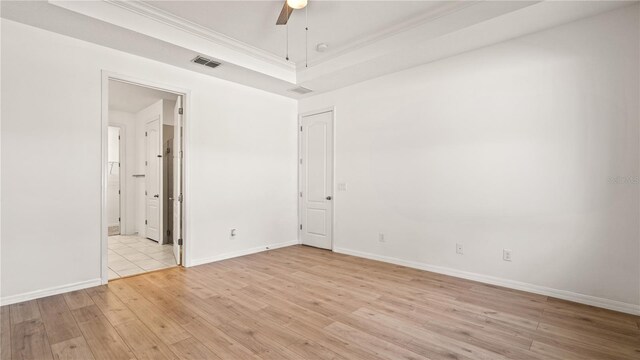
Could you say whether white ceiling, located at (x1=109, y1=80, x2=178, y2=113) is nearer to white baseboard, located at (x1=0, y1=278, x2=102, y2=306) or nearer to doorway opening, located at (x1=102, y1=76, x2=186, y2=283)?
doorway opening, located at (x1=102, y1=76, x2=186, y2=283)

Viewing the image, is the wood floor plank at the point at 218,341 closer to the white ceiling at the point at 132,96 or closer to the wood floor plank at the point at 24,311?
the wood floor plank at the point at 24,311

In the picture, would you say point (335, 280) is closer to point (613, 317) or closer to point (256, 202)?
point (256, 202)

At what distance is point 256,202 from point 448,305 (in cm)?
331

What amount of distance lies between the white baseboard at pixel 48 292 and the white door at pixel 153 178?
2373 mm

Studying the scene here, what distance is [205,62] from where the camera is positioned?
13.1 ft

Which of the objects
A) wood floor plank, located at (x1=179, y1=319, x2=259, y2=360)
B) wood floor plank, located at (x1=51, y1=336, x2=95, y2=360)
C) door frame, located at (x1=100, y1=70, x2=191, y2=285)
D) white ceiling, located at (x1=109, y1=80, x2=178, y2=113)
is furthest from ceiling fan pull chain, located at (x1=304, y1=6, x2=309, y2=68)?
wood floor plank, located at (x1=51, y1=336, x2=95, y2=360)

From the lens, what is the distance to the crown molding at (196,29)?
3.10 metres

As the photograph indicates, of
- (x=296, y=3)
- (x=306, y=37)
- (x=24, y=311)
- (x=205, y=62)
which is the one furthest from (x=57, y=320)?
(x=306, y=37)

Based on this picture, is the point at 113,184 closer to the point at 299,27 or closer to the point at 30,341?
the point at 30,341

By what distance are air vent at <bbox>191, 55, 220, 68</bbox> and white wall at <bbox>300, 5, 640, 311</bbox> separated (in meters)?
2.26

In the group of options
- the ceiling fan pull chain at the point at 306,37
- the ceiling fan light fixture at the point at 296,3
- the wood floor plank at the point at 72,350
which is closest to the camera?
the wood floor plank at the point at 72,350

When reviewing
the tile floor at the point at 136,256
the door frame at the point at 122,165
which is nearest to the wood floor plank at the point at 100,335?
the tile floor at the point at 136,256

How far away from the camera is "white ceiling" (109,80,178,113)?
5.17 metres

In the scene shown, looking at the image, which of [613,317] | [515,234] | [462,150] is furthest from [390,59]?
[613,317]
